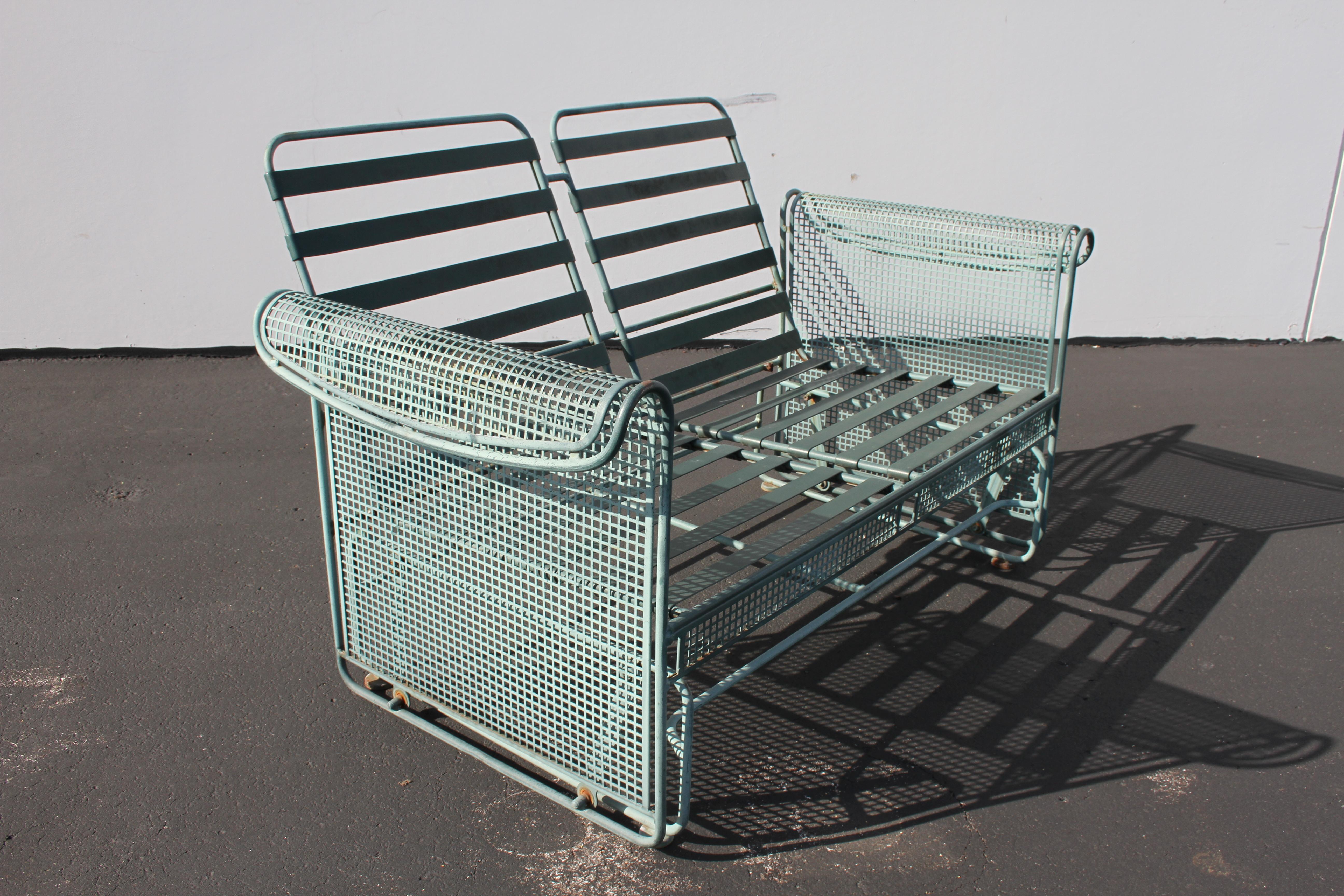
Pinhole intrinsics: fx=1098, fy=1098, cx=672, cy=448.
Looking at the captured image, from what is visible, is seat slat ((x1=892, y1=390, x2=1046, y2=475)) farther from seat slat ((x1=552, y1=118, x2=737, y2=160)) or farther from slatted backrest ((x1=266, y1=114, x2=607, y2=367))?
seat slat ((x1=552, y1=118, x2=737, y2=160))

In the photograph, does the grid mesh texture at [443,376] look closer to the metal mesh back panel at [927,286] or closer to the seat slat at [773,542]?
the seat slat at [773,542]

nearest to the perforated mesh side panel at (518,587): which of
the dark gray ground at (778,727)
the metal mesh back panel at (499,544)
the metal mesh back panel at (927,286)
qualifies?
the metal mesh back panel at (499,544)

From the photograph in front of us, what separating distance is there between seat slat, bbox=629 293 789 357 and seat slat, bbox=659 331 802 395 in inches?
3.2

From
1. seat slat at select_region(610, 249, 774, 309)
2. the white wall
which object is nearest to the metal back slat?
seat slat at select_region(610, 249, 774, 309)

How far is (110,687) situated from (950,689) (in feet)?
7.10

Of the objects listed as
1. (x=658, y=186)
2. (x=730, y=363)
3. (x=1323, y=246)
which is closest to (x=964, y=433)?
(x=730, y=363)

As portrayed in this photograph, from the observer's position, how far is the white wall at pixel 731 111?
494 centimetres

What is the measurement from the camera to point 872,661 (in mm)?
3014

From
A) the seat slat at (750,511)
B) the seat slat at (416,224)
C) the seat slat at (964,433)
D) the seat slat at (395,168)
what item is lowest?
the seat slat at (750,511)

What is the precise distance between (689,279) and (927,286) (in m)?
0.81

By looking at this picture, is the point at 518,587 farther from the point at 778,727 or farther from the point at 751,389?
the point at 751,389

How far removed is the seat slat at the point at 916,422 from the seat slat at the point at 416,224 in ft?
3.68

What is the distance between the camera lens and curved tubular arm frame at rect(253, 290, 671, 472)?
1857mm

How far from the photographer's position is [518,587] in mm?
2256
